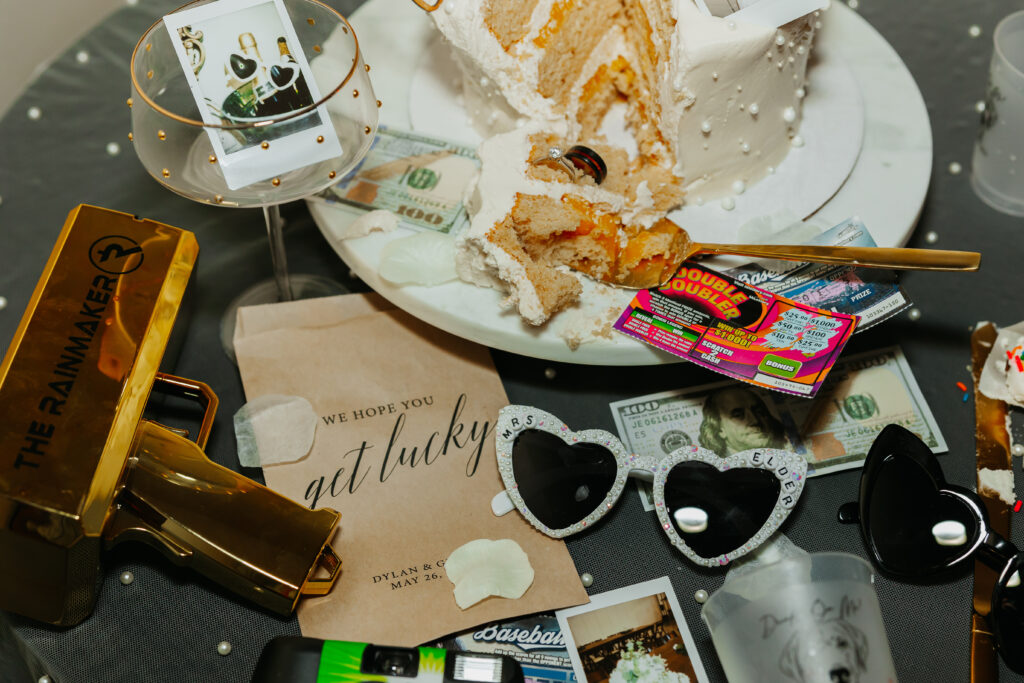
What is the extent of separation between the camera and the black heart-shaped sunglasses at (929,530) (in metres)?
0.54

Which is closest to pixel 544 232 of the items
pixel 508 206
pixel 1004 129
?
pixel 508 206

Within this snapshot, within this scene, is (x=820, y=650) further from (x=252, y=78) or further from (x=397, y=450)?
(x=252, y=78)

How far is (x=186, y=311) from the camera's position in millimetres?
686

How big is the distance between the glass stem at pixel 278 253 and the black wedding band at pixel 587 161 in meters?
0.21

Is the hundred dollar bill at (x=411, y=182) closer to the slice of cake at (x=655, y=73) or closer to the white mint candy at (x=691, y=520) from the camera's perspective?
the slice of cake at (x=655, y=73)

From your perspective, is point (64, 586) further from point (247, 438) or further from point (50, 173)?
point (50, 173)

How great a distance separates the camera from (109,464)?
0.51 meters

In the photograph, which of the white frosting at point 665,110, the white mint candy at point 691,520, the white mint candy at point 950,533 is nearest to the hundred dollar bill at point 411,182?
the white frosting at point 665,110

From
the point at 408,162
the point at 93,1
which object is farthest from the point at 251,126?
the point at 93,1

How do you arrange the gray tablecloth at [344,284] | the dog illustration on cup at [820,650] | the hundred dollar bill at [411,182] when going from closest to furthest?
the dog illustration on cup at [820,650]
the gray tablecloth at [344,284]
the hundred dollar bill at [411,182]

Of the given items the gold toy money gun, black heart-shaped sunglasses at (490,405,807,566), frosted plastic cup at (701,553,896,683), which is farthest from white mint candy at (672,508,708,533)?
the gold toy money gun

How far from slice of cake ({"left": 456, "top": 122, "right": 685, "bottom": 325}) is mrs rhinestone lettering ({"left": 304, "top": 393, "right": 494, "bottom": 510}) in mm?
100

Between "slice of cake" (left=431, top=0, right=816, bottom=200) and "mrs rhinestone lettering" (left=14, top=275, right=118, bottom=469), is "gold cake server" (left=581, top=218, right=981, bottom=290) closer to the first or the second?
"slice of cake" (left=431, top=0, right=816, bottom=200)

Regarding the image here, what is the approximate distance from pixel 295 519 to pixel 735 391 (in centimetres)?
32
